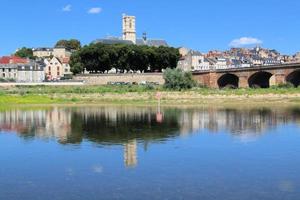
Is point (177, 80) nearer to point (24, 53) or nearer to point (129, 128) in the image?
point (129, 128)

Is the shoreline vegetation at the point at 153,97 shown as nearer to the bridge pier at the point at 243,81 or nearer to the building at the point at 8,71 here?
the bridge pier at the point at 243,81

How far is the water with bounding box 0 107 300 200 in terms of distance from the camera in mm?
18734

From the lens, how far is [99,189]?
750 inches

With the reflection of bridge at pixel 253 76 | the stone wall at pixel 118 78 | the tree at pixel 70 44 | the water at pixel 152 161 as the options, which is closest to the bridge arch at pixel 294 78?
the reflection of bridge at pixel 253 76

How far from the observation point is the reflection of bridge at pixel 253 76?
8750 cm

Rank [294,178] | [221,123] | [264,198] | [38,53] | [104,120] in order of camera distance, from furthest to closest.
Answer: [38,53] < [104,120] < [221,123] < [294,178] < [264,198]

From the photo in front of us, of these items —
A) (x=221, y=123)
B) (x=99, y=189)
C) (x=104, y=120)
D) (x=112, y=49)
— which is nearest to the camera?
(x=99, y=189)

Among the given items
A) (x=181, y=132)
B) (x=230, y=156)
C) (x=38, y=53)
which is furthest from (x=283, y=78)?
(x=38, y=53)

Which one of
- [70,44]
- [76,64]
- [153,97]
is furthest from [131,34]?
[153,97]

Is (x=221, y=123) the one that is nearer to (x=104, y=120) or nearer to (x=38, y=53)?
(x=104, y=120)

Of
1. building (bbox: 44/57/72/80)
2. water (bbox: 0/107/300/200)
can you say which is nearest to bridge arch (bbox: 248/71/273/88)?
water (bbox: 0/107/300/200)

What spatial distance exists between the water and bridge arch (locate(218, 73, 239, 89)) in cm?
6295

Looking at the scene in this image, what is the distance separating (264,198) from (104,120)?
30857 millimetres

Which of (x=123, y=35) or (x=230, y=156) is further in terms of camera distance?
(x=123, y=35)
